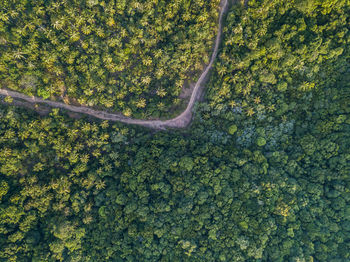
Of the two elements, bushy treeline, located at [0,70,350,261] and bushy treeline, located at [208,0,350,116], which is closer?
bushy treeline, located at [0,70,350,261]

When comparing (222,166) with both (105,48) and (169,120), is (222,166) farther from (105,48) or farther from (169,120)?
(105,48)

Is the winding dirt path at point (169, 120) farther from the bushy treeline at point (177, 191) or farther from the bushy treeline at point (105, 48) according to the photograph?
the bushy treeline at point (177, 191)

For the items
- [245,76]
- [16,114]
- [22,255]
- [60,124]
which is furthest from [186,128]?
[22,255]

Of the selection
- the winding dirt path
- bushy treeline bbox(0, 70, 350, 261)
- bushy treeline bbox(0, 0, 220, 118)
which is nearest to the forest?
bushy treeline bbox(0, 70, 350, 261)

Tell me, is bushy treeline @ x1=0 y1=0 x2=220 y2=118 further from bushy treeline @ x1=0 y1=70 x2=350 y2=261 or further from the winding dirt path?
bushy treeline @ x1=0 y1=70 x2=350 y2=261

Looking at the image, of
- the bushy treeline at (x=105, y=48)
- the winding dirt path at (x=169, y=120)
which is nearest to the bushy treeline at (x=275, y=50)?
the winding dirt path at (x=169, y=120)
